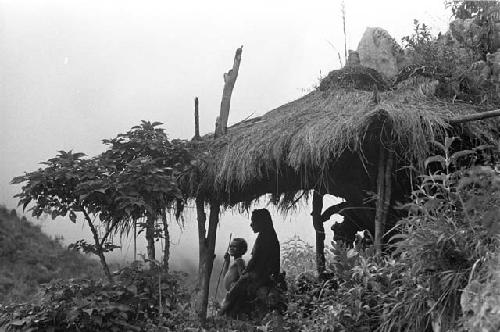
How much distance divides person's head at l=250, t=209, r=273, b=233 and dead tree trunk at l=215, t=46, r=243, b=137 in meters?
1.26

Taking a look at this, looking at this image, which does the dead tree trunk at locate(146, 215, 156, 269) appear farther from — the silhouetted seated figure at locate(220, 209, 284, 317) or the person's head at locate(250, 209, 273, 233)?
the person's head at locate(250, 209, 273, 233)

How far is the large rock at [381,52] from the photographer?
412 inches

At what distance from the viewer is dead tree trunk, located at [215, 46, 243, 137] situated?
8.03 metres

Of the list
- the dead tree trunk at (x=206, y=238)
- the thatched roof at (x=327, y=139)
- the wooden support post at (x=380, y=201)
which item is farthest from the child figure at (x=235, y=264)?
the wooden support post at (x=380, y=201)

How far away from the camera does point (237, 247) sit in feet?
28.1

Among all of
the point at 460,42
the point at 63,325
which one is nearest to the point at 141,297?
the point at 63,325

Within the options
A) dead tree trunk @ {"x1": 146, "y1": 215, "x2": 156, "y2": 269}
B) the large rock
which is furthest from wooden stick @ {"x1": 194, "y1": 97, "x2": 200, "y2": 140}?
the large rock

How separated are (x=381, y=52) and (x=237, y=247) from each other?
4.36 metres

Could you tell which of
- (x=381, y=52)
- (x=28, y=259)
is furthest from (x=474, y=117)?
(x=28, y=259)

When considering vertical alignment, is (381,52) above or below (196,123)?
above

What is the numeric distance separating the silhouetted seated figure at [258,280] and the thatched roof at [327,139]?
62cm

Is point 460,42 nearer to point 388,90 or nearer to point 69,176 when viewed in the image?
point 388,90

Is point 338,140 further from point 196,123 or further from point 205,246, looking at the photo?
point 205,246

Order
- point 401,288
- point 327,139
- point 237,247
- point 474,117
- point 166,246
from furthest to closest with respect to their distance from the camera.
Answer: point 237,247, point 166,246, point 327,139, point 474,117, point 401,288
